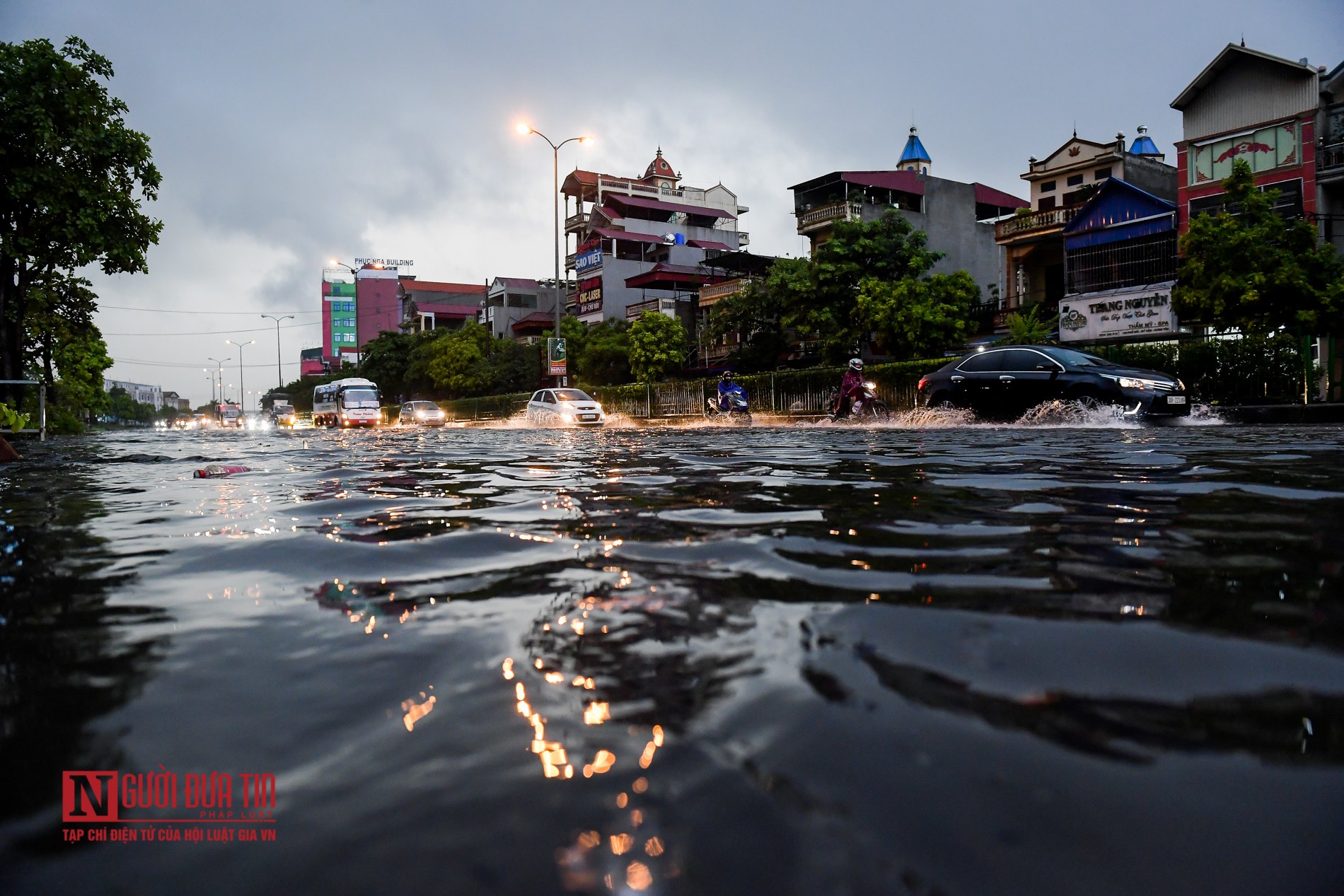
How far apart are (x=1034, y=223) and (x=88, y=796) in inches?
1460

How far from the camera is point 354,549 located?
3121 millimetres

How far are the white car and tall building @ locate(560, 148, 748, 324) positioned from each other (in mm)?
20793

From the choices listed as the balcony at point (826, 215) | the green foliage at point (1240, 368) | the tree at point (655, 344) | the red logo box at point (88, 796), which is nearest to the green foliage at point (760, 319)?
the tree at point (655, 344)

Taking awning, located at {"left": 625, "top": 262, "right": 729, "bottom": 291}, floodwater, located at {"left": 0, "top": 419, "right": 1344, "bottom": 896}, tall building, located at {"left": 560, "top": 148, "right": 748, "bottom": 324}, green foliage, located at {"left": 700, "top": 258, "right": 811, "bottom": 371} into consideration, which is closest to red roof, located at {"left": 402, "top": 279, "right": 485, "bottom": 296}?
tall building, located at {"left": 560, "top": 148, "right": 748, "bottom": 324}

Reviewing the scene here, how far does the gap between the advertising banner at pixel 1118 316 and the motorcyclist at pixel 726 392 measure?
44.0 feet

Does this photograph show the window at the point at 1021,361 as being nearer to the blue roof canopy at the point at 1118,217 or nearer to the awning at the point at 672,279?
the blue roof canopy at the point at 1118,217

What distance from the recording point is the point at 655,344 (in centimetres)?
3912

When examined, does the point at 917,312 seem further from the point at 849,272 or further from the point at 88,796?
the point at 88,796

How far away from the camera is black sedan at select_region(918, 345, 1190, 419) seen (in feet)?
41.5

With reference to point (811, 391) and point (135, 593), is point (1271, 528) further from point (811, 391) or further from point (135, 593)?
point (811, 391)

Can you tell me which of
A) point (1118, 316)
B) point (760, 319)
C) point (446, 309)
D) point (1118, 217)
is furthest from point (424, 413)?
point (446, 309)

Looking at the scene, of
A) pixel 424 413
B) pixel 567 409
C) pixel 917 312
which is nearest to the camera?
pixel 567 409

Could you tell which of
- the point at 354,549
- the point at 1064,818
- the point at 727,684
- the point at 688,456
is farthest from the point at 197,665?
the point at 688,456

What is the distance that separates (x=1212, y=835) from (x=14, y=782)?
1595 mm
